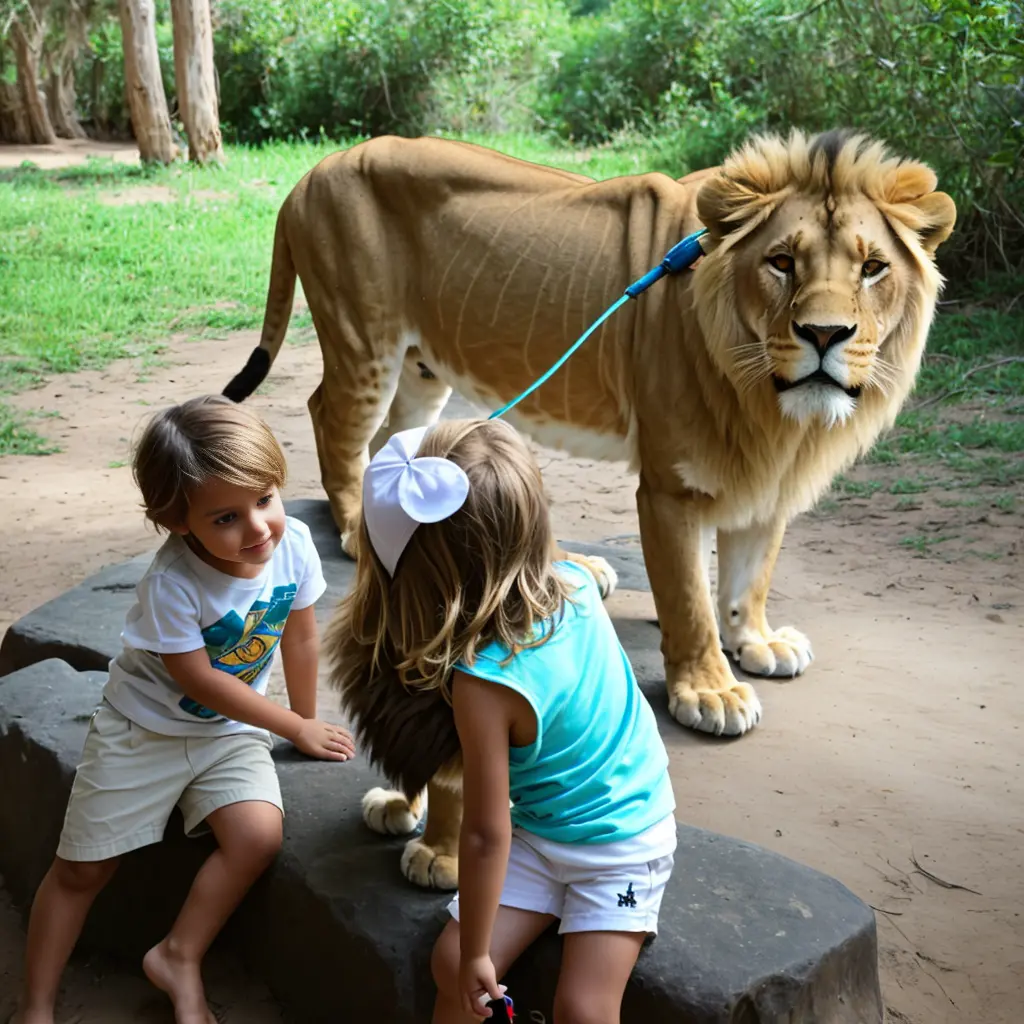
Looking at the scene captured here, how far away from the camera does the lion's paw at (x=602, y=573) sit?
Answer: 4.45 m

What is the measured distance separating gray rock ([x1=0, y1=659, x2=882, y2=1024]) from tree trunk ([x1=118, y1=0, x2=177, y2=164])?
12803 mm

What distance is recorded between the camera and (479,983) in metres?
1.93

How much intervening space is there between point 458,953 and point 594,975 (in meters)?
0.23

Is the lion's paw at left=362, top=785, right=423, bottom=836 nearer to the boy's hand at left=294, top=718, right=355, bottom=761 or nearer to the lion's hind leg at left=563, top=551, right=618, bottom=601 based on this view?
the boy's hand at left=294, top=718, right=355, bottom=761

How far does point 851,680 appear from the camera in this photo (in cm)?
393

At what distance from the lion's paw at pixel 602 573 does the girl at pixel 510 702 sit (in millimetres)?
2262

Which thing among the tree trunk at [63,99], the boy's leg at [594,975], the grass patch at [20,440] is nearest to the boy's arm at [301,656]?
the boy's leg at [594,975]

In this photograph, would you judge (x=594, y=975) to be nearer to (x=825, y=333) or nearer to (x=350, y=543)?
(x=825, y=333)

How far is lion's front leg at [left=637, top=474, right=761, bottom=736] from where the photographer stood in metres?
3.61

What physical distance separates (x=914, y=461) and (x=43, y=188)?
10.9 metres

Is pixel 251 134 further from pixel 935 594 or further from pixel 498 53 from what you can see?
pixel 935 594

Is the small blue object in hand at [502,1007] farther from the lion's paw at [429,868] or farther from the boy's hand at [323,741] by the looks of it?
the boy's hand at [323,741]

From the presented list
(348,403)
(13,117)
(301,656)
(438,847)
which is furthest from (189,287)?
(13,117)

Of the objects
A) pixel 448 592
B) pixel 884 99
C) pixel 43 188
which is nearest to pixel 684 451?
pixel 448 592
